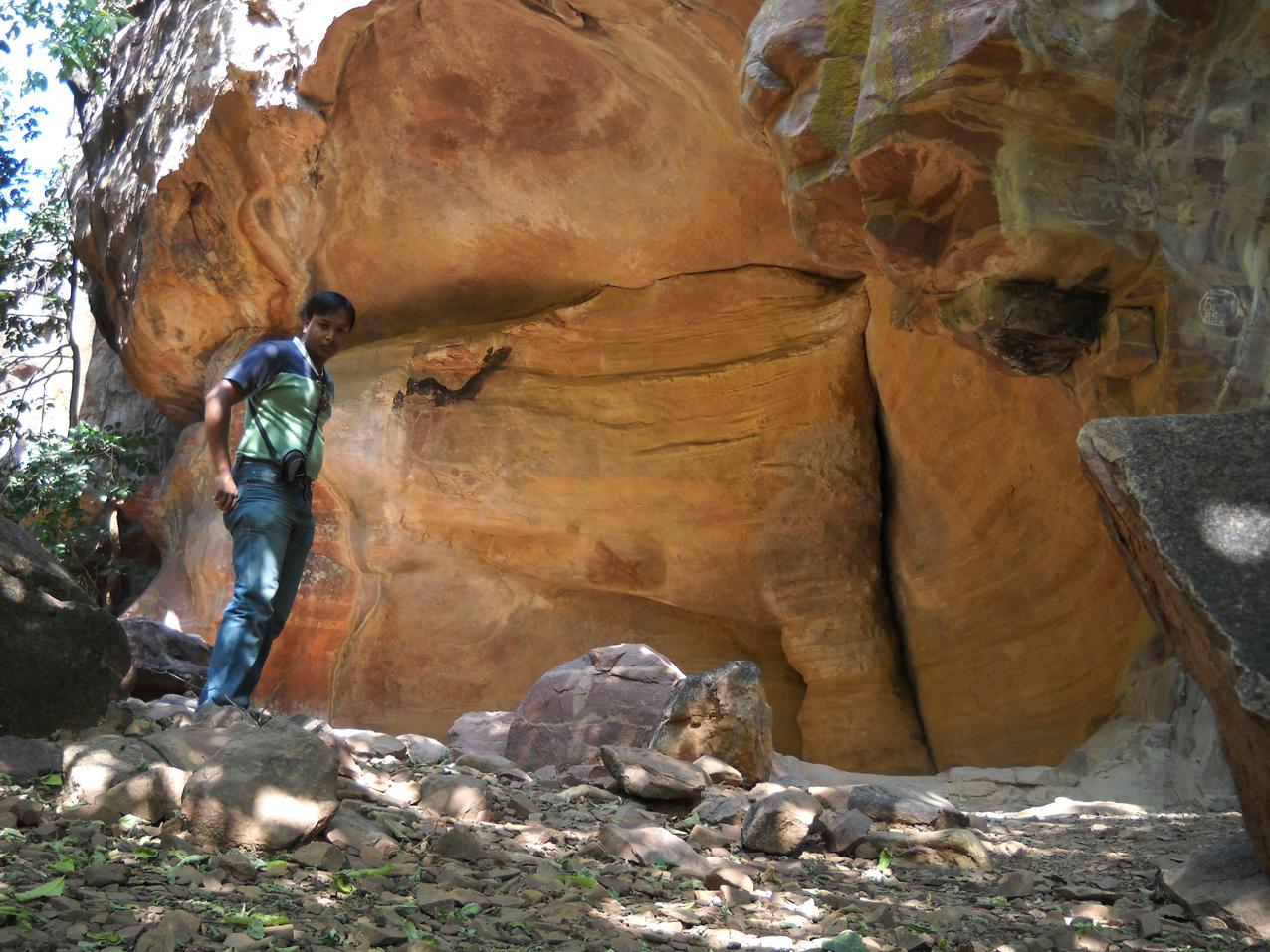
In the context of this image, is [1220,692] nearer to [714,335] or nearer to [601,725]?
[601,725]

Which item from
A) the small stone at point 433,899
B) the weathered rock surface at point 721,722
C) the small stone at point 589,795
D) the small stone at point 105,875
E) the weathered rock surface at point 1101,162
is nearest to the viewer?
the small stone at point 105,875

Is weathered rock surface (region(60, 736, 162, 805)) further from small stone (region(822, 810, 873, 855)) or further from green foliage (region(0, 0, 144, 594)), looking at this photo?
green foliage (region(0, 0, 144, 594))

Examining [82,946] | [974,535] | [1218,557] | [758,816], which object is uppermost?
[974,535]

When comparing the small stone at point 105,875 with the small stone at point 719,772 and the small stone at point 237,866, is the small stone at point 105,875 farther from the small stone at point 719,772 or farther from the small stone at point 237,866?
the small stone at point 719,772

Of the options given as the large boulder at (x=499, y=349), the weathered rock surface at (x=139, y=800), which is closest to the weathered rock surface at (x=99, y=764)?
the weathered rock surface at (x=139, y=800)

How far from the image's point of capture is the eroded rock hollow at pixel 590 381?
21.9 feet

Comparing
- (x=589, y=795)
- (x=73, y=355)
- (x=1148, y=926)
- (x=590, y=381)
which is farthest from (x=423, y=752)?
(x=73, y=355)

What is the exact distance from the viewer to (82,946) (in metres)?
1.98

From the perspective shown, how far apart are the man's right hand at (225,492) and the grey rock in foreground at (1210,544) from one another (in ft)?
8.45

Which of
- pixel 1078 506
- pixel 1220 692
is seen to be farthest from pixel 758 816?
pixel 1078 506

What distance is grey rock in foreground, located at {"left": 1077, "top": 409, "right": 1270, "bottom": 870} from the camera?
2.35 m

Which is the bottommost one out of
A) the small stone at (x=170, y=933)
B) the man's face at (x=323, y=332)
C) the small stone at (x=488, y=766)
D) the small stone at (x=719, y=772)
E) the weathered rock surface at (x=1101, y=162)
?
the small stone at (x=170, y=933)

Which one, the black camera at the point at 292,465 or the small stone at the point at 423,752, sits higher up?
the black camera at the point at 292,465

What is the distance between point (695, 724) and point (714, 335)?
4.15m
